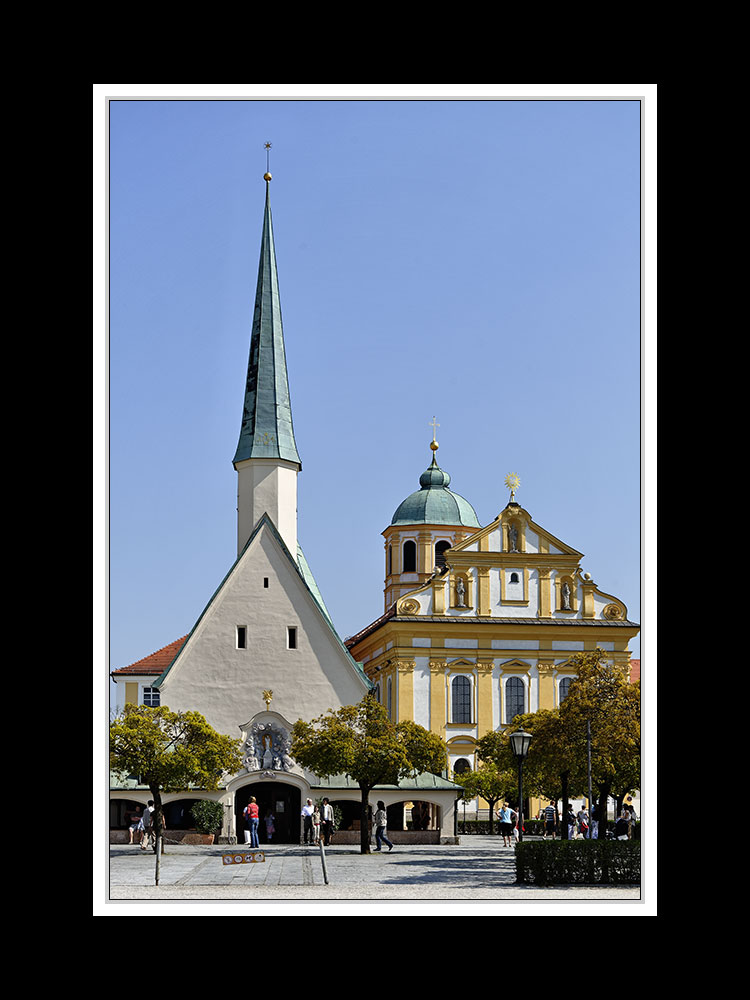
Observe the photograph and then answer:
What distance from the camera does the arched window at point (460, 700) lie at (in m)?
64.8

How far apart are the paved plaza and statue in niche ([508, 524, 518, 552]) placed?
969 inches

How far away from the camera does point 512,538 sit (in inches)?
2594

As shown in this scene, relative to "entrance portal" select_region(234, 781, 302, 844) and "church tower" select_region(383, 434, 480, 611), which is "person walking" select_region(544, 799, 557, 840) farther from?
"church tower" select_region(383, 434, 480, 611)

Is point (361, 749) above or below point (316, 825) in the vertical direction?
above

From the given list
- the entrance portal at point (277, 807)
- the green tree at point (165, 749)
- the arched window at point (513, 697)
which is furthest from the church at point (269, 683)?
the arched window at point (513, 697)

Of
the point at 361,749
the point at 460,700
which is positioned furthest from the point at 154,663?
the point at 361,749

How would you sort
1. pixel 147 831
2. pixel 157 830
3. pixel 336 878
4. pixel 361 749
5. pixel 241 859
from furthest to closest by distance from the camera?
1. pixel 147 831
2. pixel 361 749
3. pixel 241 859
4. pixel 336 878
5. pixel 157 830

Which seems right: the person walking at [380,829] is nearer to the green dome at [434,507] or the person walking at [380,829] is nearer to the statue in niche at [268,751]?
the statue in niche at [268,751]

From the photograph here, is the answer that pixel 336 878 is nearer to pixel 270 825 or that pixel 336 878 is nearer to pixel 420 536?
pixel 270 825

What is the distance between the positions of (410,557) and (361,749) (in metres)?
46.8

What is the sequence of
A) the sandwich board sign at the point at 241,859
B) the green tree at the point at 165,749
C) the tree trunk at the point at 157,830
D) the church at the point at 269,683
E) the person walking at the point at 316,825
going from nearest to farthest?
1. the tree trunk at the point at 157,830
2. the sandwich board sign at the point at 241,859
3. the green tree at the point at 165,749
4. the person walking at the point at 316,825
5. the church at the point at 269,683

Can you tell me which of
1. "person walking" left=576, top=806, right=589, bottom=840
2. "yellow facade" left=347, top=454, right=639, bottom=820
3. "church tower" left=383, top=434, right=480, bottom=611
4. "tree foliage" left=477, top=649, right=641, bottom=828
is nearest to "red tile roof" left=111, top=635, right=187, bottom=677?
"yellow facade" left=347, top=454, right=639, bottom=820

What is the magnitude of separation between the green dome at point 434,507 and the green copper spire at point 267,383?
31960 millimetres
